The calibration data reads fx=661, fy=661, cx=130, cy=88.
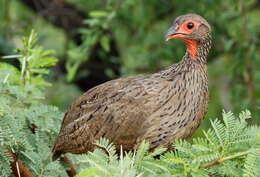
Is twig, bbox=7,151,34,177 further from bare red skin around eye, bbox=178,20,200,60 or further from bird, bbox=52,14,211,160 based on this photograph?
bare red skin around eye, bbox=178,20,200,60

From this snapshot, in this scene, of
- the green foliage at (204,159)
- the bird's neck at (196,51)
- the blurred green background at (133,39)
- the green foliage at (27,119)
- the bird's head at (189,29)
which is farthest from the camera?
the blurred green background at (133,39)

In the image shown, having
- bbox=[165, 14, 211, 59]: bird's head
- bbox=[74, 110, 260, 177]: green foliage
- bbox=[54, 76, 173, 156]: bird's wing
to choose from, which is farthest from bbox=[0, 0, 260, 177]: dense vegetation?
bbox=[165, 14, 211, 59]: bird's head

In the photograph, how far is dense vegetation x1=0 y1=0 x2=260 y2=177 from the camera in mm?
3254

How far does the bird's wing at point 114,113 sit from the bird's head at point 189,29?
0.36 m

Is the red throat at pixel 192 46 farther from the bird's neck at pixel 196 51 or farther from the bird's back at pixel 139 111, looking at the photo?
the bird's back at pixel 139 111

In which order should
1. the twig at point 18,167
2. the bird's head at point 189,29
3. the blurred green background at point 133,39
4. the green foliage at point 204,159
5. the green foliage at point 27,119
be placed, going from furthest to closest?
the blurred green background at point 133,39, the bird's head at point 189,29, the twig at point 18,167, the green foliage at point 27,119, the green foliage at point 204,159

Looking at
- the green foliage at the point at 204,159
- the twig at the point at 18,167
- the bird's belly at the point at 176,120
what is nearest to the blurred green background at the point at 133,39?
the bird's belly at the point at 176,120

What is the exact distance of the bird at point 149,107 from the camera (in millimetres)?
4602

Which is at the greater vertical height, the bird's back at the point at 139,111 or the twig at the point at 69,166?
the bird's back at the point at 139,111

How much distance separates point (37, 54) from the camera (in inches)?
204

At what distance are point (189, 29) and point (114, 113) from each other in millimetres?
844

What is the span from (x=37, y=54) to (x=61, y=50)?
471cm

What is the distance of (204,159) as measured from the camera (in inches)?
127

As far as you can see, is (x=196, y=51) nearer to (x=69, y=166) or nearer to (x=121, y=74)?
(x=69, y=166)
